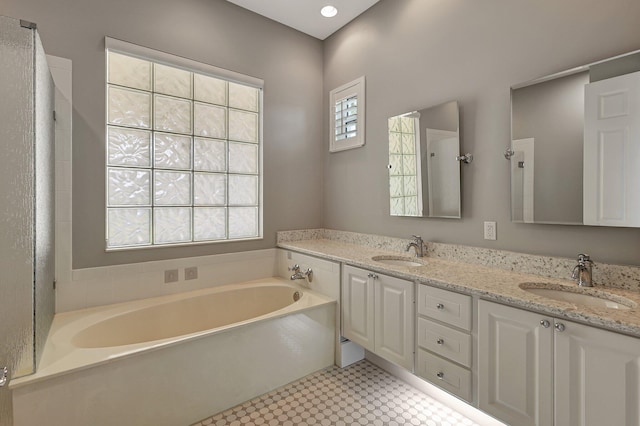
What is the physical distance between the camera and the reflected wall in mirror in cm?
211

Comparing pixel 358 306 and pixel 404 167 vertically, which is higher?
pixel 404 167

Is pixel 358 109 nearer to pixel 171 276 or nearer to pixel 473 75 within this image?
pixel 473 75

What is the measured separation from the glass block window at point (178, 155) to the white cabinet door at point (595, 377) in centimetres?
238

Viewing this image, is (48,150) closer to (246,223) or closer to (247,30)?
(246,223)

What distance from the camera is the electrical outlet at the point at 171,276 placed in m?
2.43

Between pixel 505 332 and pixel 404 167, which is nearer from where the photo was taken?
pixel 505 332

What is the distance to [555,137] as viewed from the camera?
1622 millimetres

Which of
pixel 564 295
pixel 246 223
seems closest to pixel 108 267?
pixel 246 223

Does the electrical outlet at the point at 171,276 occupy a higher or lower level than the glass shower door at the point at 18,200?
lower

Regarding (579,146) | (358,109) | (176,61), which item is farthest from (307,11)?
(579,146)

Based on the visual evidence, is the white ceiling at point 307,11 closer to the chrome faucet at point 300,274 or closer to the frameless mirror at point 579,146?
the frameless mirror at point 579,146

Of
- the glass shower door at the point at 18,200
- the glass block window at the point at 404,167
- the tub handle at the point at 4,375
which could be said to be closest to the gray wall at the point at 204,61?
the glass shower door at the point at 18,200

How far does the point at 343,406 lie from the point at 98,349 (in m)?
1.41

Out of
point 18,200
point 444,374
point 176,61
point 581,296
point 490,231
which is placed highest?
point 176,61
